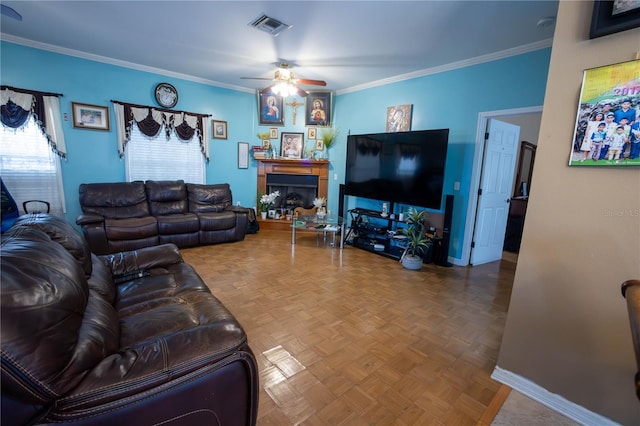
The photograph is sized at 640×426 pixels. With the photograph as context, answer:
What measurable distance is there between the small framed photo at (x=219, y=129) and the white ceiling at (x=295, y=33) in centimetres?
A: 106

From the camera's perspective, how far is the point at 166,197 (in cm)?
447

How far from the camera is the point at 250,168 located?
5.70 m

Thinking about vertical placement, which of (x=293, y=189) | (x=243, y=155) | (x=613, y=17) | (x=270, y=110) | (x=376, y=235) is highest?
(x=270, y=110)

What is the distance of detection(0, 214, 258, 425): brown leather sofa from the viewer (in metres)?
0.77

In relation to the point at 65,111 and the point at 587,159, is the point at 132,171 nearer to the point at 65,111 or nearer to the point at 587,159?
the point at 65,111

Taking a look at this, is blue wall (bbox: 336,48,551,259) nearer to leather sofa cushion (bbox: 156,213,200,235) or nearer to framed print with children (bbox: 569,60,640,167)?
framed print with children (bbox: 569,60,640,167)

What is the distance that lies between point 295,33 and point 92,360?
10.8 feet

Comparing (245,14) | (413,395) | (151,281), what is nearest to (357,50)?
(245,14)

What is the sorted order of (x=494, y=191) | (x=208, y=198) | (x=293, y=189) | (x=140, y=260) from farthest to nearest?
(x=293, y=189)
(x=208, y=198)
(x=494, y=191)
(x=140, y=260)

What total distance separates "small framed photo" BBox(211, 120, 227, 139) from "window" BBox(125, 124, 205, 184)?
15.4 inches

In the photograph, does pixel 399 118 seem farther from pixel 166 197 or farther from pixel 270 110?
pixel 166 197

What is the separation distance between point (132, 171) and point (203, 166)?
1107 mm

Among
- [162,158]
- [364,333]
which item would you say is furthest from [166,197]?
[364,333]

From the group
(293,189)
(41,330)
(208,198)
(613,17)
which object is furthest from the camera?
(293,189)
